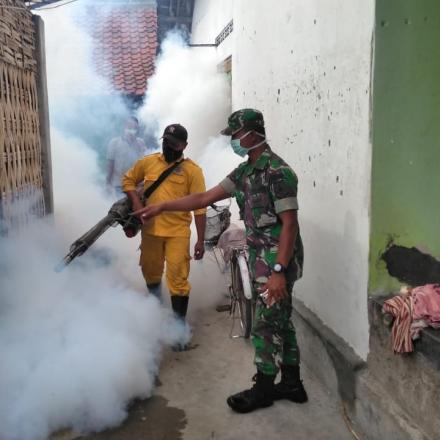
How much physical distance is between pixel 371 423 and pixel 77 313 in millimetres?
2445

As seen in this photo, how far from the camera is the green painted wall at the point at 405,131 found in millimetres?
3238

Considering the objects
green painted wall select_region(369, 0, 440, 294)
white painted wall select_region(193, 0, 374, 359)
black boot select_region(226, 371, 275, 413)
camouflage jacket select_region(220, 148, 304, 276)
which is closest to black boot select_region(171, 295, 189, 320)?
white painted wall select_region(193, 0, 374, 359)

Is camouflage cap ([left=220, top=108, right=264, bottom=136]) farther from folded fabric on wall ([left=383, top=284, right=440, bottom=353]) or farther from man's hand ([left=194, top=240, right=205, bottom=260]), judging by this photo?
man's hand ([left=194, top=240, right=205, bottom=260])

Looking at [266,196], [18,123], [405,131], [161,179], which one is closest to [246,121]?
[266,196]

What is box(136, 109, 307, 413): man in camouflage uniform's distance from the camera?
3496 millimetres

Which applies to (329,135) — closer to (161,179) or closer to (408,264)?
(408,264)

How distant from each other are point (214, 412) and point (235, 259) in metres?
1.82

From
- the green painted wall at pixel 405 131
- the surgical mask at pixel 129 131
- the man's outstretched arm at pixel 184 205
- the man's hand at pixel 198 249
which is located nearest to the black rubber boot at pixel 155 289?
the man's hand at pixel 198 249

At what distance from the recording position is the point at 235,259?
17.6 ft

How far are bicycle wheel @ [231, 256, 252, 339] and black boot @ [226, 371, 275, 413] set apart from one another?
3.80 feet

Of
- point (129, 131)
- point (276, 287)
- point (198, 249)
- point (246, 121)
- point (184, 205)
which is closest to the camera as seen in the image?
point (276, 287)

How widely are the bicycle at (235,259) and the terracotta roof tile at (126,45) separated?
1048 centimetres

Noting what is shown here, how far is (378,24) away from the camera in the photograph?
322 cm

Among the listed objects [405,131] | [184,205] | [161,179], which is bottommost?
[184,205]
